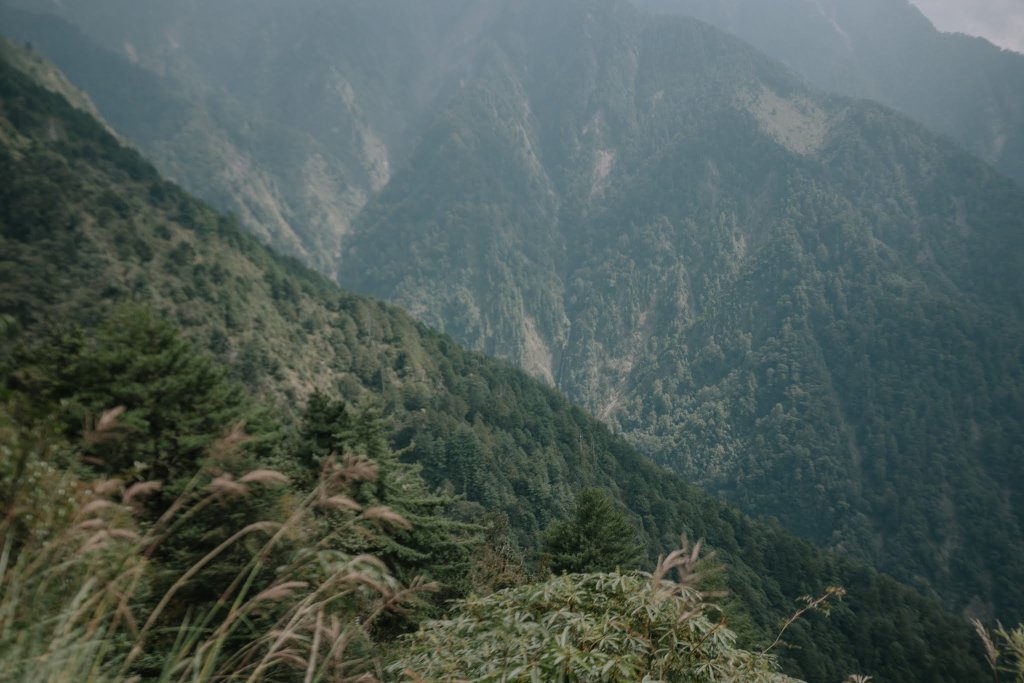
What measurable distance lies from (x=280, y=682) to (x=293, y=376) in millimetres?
68251

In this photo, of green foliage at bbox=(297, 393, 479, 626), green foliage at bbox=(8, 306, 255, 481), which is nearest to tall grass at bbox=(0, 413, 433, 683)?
green foliage at bbox=(8, 306, 255, 481)

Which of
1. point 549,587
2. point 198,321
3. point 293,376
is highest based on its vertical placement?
point 549,587

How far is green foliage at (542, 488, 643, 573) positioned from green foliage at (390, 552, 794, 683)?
21431 mm

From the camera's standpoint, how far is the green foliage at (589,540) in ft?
82.2

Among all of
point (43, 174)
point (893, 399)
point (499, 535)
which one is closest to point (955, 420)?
point (893, 399)

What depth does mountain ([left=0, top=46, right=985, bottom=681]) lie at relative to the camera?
5688cm

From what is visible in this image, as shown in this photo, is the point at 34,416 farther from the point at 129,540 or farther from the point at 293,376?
the point at 293,376

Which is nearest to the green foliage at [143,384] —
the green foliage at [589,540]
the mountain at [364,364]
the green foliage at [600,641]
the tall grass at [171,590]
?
the tall grass at [171,590]

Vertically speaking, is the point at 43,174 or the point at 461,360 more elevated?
the point at 43,174

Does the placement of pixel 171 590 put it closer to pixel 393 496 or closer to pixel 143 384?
pixel 143 384

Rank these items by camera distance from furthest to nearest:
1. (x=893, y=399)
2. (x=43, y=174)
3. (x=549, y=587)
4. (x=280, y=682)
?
(x=893, y=399)
(x=43, y=174)
(x=549, y=587)
(x=280, y=682)

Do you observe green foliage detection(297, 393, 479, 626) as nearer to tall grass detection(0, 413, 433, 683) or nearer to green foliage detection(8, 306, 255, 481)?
green foliage detection(8, 306, 255, 481)

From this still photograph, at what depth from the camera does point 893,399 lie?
192m

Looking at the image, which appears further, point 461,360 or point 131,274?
point 461,360
